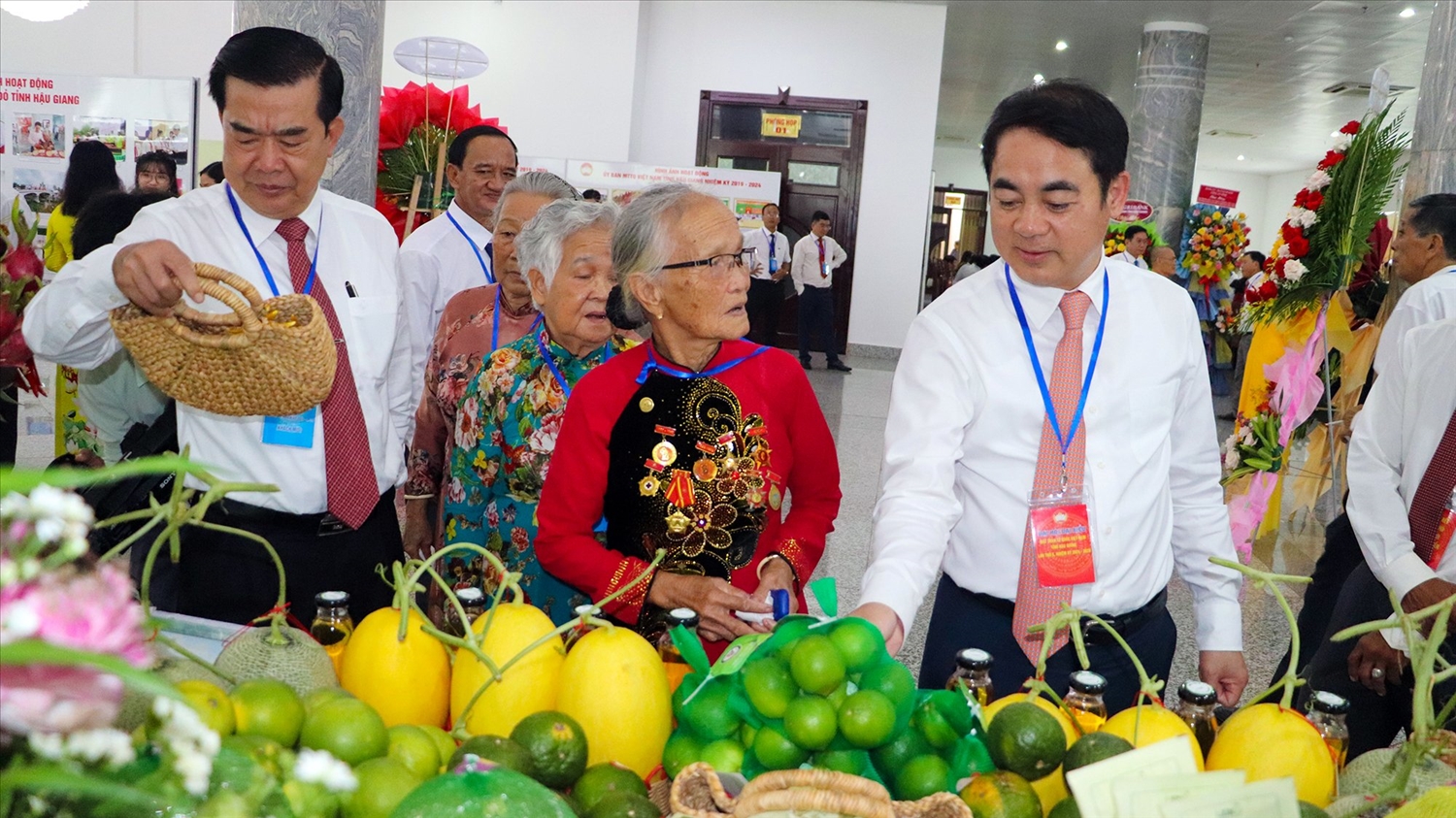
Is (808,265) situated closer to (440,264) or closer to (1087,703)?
(440,264)

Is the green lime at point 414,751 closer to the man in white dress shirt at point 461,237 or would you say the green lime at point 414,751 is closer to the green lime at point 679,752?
the green lime at point 679,752

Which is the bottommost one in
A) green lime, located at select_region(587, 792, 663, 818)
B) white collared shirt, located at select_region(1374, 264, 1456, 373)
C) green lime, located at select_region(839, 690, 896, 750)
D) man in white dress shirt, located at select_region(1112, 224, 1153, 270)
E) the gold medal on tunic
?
green lime, located at select_region(587, 792, 663, 818)

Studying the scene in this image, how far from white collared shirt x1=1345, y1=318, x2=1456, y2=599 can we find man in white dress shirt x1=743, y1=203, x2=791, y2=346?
9.41m

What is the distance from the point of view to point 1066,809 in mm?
1072

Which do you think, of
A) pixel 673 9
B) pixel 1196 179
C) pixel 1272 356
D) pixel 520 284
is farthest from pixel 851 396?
pixel 1196 179

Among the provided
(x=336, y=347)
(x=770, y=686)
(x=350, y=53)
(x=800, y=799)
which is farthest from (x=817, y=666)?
(x=350, y=53)

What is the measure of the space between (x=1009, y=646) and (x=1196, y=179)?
31719mm

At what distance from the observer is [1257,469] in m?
5.88

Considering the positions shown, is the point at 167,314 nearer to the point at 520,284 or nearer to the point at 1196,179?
the point at 520,284

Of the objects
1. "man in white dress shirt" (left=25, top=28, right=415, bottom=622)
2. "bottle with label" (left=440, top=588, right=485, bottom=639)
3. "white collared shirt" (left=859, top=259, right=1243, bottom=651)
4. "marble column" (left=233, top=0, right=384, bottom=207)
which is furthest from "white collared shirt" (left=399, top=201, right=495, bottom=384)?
"bottle with label" (left=440, top=588, right=485, bottom=639)

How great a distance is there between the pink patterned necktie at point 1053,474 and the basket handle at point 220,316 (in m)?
1.17

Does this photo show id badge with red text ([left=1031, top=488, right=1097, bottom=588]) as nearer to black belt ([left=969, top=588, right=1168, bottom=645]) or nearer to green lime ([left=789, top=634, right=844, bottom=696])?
black belt ([left=969, top=588, right=1168, bottom=645])

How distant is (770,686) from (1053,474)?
2.71ft

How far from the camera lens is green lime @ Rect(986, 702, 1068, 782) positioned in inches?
42.9
